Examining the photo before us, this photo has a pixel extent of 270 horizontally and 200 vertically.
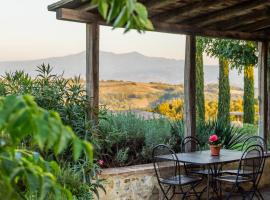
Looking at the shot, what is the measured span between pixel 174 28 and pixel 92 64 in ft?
5.03

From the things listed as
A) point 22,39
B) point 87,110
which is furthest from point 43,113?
point 22,39

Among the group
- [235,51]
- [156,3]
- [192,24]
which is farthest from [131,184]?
[235,51]

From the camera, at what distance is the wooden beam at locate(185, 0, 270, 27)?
5977 mm

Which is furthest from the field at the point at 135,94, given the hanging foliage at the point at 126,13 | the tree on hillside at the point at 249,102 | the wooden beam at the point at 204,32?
the hanging foliage at the point at 126,13

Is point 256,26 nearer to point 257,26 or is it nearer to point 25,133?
point 257,26

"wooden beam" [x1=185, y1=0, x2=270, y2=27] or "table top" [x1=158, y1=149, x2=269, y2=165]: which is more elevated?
"wooden beam" [x1=185, y1=0, x2=270, y2=27]

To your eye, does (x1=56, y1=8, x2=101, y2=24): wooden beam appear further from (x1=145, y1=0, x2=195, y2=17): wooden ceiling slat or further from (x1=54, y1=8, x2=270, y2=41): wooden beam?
(x1=145, y1=0, x2=195, y2=17): wooden ceiling slat

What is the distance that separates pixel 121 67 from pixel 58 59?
1.15 metres

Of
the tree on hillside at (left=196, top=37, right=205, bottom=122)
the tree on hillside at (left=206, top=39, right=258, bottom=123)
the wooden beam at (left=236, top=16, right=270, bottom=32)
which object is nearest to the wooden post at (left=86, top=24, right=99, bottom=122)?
the wooden beam at (left=236, top=16, right=270, bottom=32)

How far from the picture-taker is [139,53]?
7559 millimetres

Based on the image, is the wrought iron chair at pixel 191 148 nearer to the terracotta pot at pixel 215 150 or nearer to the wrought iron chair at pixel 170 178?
the wrought iron chair at pixel 170 178

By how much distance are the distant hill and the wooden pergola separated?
96 cm

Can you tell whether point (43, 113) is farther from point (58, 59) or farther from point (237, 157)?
point (58, 59)

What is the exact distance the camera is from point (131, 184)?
5707mm
